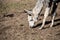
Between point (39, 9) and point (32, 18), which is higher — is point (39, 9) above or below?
above

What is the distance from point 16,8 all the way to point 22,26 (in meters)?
2.33

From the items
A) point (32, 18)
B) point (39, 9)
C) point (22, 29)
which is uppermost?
point (39, 9)

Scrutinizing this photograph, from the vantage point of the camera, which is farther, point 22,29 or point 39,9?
point 22,29

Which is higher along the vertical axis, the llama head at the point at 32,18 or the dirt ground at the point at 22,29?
the llama head at the point at 32,18

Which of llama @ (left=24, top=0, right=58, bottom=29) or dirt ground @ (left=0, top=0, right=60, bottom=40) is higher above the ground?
llama @ (left=24, top=0, right=58, bottom=29)

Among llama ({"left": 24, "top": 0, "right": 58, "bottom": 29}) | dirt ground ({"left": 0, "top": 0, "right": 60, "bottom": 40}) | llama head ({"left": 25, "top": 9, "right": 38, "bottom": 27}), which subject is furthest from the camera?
llama head ({"left": 25, "top": 9, "right": 38, "bottom": 27})

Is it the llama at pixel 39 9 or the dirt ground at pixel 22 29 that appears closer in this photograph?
the dirt ground at pixel 22 29

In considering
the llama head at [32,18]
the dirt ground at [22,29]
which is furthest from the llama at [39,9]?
the dirt ground at [22,29]

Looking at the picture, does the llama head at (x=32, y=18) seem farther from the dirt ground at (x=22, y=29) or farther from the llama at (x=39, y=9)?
the dirt ground at (x=22, y=29)

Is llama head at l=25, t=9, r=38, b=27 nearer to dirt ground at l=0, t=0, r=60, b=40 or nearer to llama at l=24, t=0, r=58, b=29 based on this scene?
llama at l=24, t=0, r=58, b=29

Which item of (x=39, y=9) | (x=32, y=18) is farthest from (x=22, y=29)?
(x=39, y=9)

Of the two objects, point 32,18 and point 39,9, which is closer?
point 39,9

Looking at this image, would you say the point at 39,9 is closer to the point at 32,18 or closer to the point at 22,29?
the point at 32,18

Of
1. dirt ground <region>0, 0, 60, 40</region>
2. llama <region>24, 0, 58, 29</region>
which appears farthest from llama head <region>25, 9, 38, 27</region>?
dirt ground <region>0, 0, 60, 40</region>
